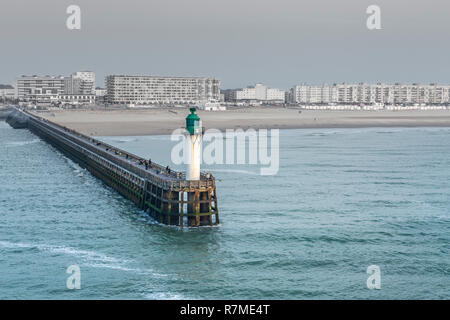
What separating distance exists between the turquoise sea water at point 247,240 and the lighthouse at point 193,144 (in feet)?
12.8

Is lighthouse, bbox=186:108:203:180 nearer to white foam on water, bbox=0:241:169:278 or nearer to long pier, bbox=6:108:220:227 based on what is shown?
long pier, bbox=6:108:220:227

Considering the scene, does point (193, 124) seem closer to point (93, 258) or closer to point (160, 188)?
point (160, 188)

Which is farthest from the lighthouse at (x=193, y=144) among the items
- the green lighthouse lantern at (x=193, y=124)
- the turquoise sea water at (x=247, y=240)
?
the turquoise sea water at (x=247, y=240)

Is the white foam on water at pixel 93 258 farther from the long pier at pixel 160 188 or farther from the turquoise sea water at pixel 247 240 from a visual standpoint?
the long pier at pixel 160 188

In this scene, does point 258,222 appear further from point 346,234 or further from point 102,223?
point 102,223

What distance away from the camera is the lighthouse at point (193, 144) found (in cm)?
4072

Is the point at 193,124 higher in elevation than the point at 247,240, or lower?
higher

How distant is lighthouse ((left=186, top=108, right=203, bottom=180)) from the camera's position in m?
40.7

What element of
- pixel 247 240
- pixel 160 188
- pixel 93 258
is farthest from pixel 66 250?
pixel 247 240

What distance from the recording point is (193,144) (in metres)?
41.1

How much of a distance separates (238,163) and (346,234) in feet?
129

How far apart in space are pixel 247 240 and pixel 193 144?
25.1ft
